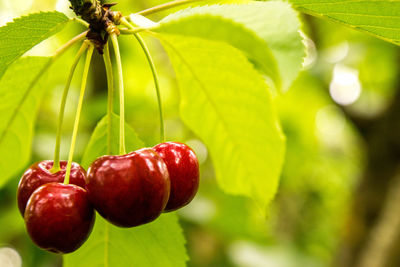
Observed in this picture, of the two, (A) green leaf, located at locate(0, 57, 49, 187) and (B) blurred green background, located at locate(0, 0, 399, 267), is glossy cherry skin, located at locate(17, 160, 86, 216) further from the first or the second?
(B) blurred green background, located at locate(0, 0, 399, 267)

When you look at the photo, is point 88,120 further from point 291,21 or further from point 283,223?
point 283,223

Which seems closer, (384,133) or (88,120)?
(88,120)

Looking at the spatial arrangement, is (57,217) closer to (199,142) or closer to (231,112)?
(231,112)

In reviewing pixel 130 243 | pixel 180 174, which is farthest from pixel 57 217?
pixel 130 243

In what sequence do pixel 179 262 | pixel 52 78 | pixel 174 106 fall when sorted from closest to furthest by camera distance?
1. pixel 179 262
2. pixel 52 78
3. pixel 174 106

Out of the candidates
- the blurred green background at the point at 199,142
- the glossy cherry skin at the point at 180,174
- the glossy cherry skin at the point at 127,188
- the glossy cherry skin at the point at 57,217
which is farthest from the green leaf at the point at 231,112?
the blurred green background at the point at 199,142

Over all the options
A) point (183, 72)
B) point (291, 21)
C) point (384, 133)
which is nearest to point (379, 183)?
point (384, 133)
